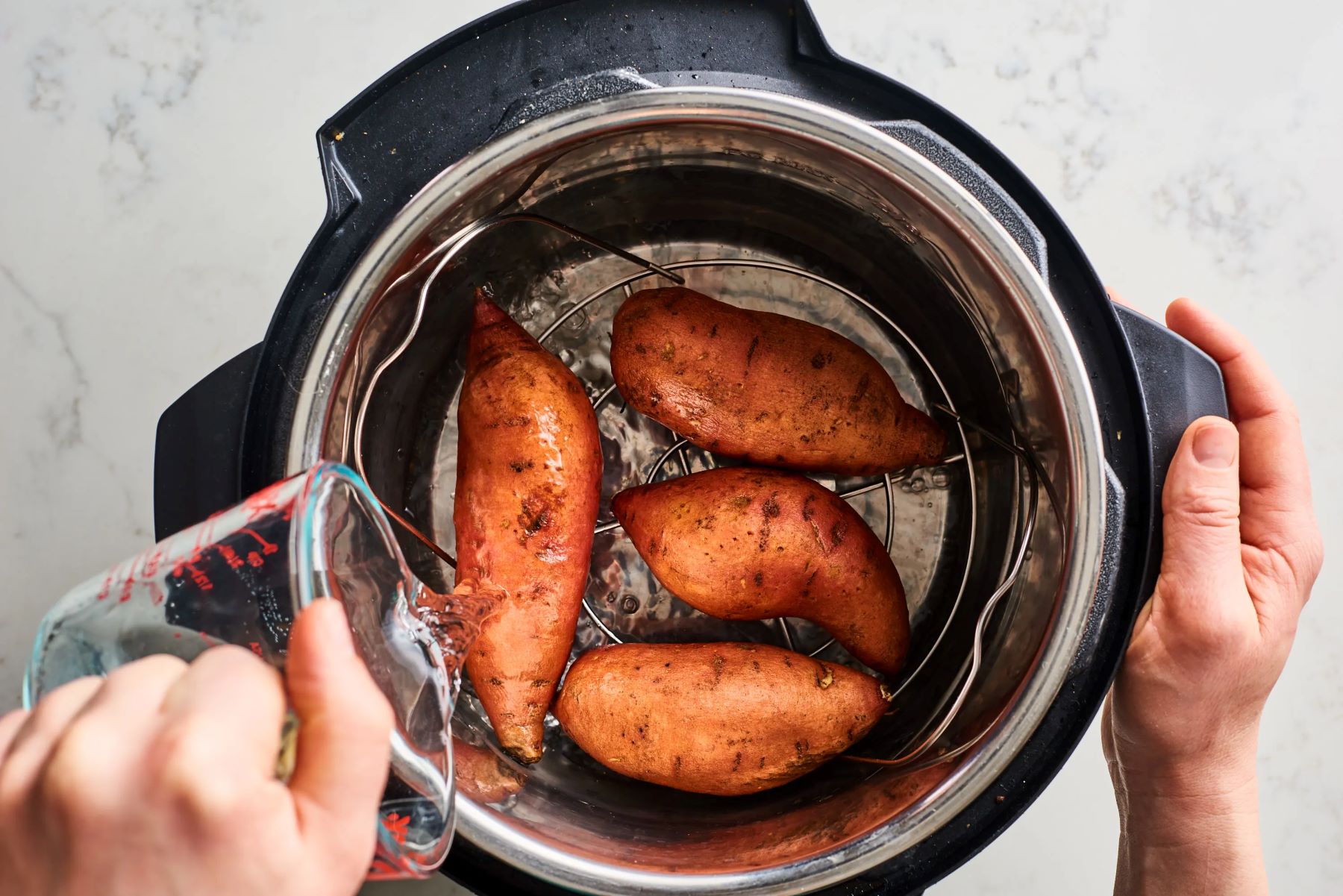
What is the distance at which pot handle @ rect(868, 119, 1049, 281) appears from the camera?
21.0 inches

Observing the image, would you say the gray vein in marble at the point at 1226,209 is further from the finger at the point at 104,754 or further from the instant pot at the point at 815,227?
the finger at the point at 104,754

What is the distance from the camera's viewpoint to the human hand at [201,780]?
33 centimetres

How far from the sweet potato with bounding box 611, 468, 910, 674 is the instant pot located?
0.07 m

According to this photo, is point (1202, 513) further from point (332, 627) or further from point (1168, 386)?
point (332, 627)

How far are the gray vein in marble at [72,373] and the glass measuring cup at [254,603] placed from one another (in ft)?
1.63

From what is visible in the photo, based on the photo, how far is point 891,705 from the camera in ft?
2.24

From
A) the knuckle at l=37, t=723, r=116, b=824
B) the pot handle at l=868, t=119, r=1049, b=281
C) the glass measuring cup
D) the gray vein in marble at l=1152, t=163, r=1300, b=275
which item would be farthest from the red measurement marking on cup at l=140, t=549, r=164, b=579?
the gray vein in marble at l=1152, t=163, r=1300, b=275

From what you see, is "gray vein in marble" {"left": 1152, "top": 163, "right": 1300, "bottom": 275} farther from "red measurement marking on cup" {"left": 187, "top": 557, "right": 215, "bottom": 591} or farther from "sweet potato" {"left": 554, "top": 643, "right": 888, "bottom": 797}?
"red measurement marking on cup" {"left": 187, "top": 557, "right": 215, "bottom": 591}

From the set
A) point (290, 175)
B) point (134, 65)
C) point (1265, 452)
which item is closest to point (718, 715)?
point (1265, 452)

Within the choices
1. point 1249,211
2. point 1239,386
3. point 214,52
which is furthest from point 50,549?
point 1249,211

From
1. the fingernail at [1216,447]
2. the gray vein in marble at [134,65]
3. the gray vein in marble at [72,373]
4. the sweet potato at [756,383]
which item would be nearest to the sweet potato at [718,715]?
the sweet potato at [756,383]

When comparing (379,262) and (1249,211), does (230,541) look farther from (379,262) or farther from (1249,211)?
(1249,211)

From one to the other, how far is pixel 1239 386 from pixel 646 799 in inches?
22.2

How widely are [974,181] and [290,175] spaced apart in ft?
2.14
